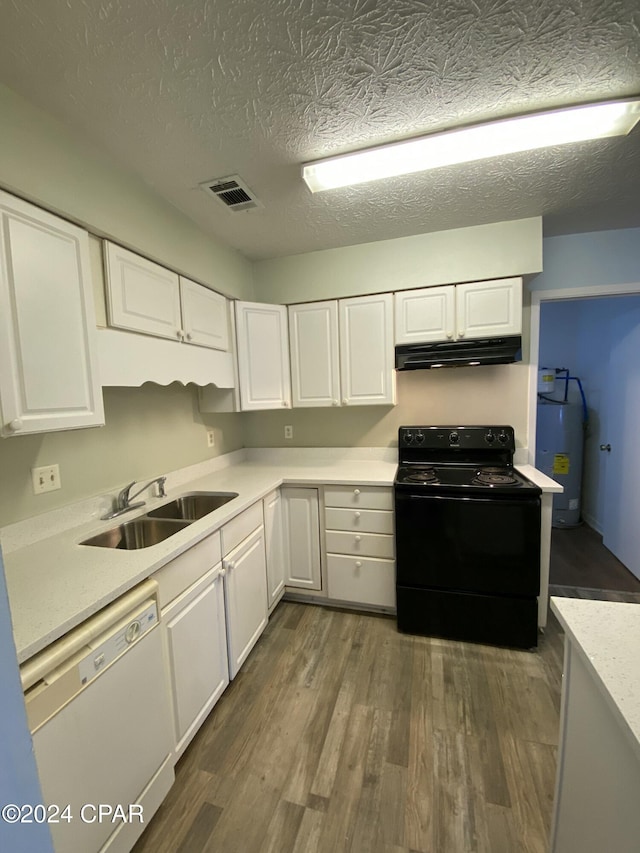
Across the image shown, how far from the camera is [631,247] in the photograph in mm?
2357

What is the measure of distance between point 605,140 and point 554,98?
0.40 metres

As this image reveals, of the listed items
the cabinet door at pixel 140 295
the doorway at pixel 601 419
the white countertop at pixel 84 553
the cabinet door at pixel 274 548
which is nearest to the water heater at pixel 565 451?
the doorway at pixel 601 419

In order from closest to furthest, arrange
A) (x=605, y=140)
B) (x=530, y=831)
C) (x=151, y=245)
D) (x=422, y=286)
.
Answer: (x=530, y=831), (x=605, y=140), (x=151, y=245), (x=422, y=286)

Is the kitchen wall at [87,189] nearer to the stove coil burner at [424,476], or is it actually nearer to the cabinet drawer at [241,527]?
the cabinet drawer at [241,527]

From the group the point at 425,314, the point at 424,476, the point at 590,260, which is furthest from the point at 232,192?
the point at 590,260

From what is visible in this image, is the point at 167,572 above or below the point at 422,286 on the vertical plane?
below

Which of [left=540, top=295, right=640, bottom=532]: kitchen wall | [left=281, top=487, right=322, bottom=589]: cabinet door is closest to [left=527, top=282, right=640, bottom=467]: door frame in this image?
[left=540, top=295, right=640, bottom=532]: kitchen wall

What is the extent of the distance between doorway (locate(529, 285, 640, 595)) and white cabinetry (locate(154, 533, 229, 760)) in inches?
89.6

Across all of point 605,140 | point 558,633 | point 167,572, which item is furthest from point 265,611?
point 605,140

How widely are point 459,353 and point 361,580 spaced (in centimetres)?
162

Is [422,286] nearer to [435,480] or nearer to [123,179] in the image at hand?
[435,480]

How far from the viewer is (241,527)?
1834mm

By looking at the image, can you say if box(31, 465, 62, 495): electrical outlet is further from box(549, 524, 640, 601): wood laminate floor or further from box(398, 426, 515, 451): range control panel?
box(549, 524, 640, 601): wood laminate floor

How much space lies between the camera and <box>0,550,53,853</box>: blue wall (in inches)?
20.5
